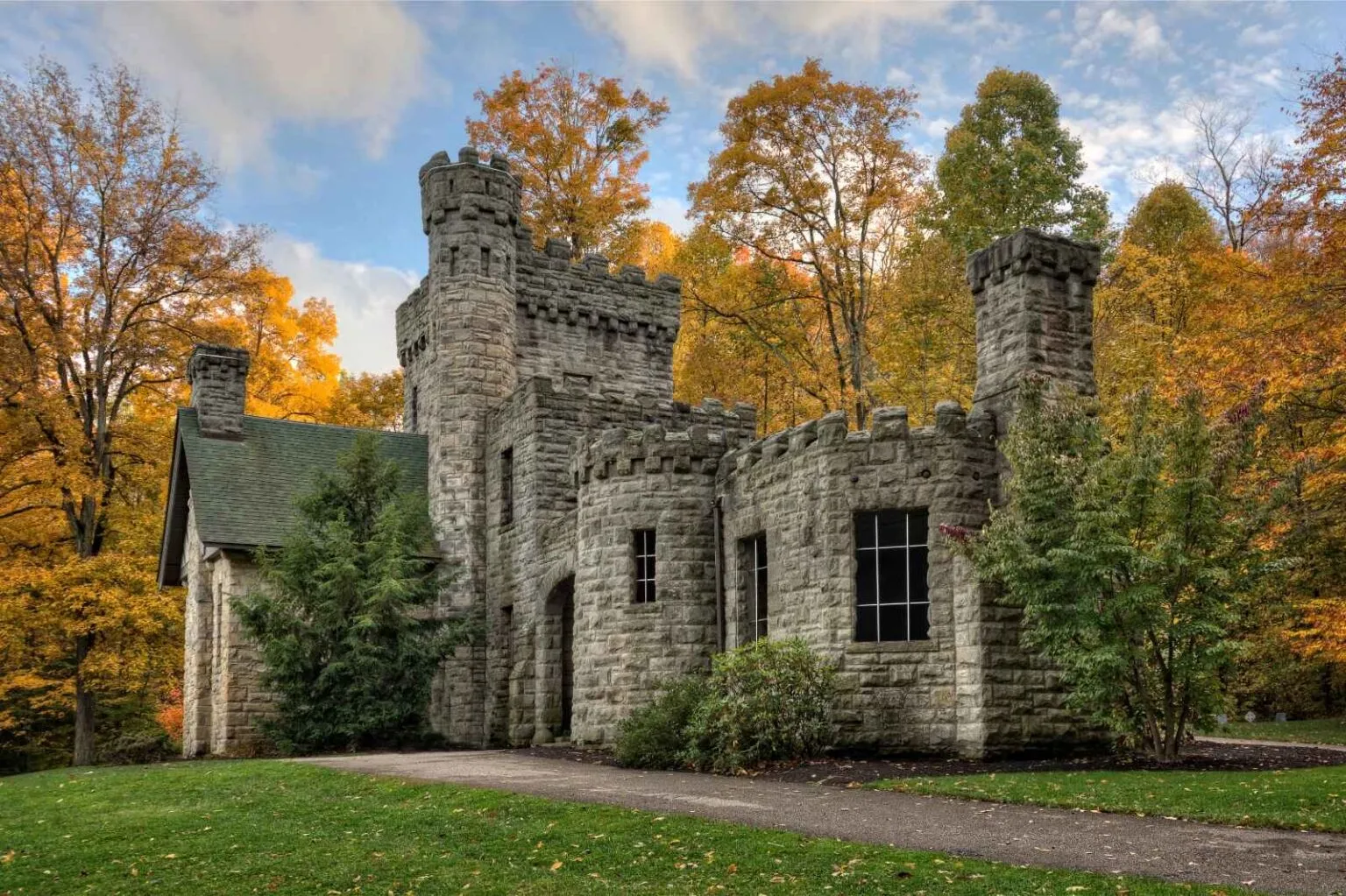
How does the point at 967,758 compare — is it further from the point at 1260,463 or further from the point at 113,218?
the point at 113,218

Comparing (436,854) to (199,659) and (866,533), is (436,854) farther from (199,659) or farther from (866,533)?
(199,659)

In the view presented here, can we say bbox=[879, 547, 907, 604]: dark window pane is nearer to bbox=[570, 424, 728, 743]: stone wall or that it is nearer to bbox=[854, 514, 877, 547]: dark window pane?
bbox=[854, 514, 877, 547]: dark window pane

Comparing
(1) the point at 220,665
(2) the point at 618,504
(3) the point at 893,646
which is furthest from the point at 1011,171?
(1) the point at 220,665

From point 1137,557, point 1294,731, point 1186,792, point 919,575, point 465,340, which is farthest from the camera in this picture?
point 465,340

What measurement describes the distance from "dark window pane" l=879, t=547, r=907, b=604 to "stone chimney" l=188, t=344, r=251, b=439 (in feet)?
52.3

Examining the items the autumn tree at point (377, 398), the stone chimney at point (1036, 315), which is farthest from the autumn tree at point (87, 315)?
the stone chimney at point (1036, 315)

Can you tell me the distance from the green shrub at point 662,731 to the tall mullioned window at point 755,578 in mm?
1498

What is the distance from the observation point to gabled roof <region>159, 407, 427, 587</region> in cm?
2395

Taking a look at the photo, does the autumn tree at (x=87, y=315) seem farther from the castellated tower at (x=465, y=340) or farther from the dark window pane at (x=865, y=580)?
the dark window pane at (x=865, y=580)

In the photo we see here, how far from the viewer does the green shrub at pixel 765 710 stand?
50.4ft

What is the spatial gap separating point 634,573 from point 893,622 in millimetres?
4952

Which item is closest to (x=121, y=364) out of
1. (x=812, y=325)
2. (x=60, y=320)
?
(x=60, y=320)

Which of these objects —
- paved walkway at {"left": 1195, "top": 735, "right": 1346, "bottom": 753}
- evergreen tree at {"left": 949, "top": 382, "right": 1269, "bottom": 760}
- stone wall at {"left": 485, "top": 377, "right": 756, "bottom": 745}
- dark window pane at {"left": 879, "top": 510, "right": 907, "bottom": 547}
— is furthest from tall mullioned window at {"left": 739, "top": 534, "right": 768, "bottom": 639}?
paved walkway at {"left": 1195, "top": 735, "right": 1346, "bottom": 753}

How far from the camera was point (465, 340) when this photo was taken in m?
26.3
